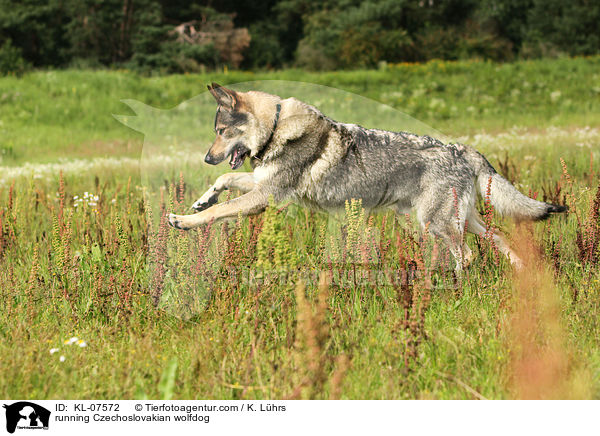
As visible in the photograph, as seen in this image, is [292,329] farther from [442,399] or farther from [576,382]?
[576,382]

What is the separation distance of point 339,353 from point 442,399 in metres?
0.66

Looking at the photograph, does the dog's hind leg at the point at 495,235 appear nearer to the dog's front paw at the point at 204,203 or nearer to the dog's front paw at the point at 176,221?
the dog's front paw at the point at 204,203

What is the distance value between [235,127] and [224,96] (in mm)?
A: 244

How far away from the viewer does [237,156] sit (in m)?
3.60

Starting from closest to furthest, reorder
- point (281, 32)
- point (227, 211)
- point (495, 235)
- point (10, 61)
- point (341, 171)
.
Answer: point (227, 211) < point (341, 171) < point (495, 235) < point (10, 61) < point (281, 32)

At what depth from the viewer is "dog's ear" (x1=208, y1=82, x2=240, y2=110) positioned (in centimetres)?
333

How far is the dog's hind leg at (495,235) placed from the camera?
14.9 feet

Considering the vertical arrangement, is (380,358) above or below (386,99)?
above

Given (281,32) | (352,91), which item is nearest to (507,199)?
(352,91)


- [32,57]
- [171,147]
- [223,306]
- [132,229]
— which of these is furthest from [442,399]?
[32,57]

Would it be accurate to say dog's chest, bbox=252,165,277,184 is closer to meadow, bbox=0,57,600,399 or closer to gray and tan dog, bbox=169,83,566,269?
gray and tan dog, bbox=169,83,566,269

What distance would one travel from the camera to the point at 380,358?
3178mm
